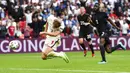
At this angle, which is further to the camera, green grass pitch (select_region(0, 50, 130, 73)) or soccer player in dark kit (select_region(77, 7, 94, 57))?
soccer player in dark kit (select_region(77, 7, 94, 57))

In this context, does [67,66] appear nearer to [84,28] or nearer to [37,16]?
[84,28]

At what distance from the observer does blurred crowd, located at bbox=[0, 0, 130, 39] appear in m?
30.0

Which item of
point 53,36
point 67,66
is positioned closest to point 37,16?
point 53,36

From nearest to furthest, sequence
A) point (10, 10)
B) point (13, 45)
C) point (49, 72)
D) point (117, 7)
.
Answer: point (49, 72) → point (13, 45) → point (10, 10) → point (117, 7)

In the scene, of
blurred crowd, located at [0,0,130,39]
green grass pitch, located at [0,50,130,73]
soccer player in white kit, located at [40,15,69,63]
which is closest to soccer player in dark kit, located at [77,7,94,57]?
green grass pitch, located at [0,50,130,73]

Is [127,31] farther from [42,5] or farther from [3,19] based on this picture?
[3,19]

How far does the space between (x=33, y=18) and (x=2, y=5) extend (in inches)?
89.7

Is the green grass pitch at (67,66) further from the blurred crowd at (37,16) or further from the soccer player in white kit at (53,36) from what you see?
the blurred crowd at (37,16)

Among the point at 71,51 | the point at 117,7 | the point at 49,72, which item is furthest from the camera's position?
the point at 117,7

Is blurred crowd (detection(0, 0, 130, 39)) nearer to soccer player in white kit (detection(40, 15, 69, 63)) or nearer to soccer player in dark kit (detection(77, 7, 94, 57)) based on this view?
soccer player in dark kit (detection(77, 7, 94, 57))

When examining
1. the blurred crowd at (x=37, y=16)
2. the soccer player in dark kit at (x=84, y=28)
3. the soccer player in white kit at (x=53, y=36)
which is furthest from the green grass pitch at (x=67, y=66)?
the blurred crowd at (x=37, y=16)

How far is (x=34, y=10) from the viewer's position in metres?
31.7

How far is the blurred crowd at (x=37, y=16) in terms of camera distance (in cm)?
3000

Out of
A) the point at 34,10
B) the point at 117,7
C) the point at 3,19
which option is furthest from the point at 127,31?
the point at 3,19
